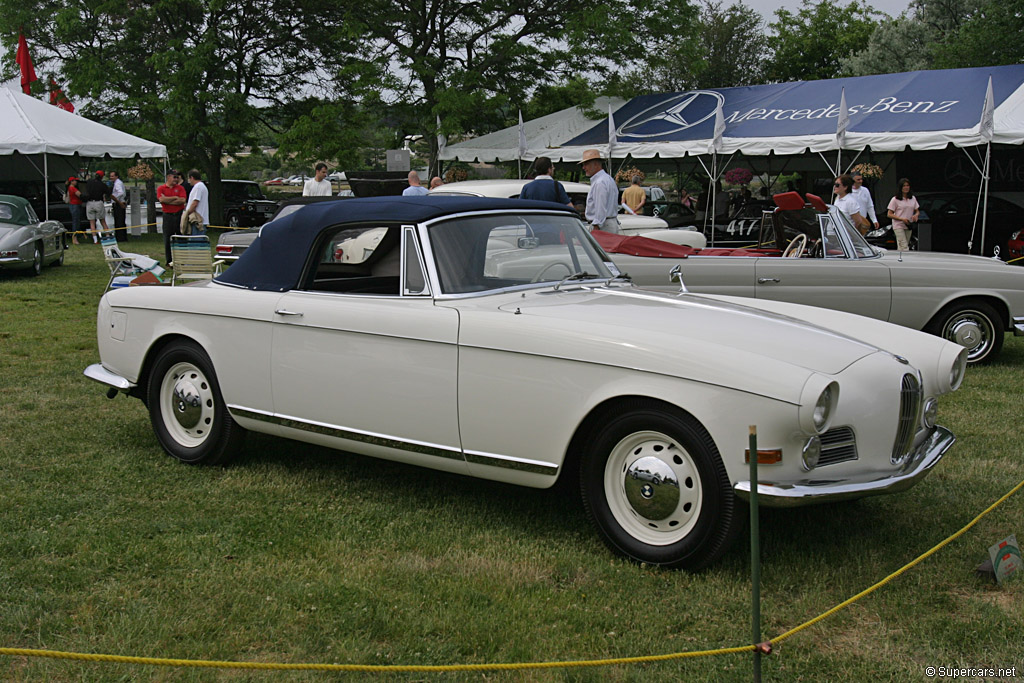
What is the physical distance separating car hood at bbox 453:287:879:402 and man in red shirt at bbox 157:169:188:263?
1168 centimetres

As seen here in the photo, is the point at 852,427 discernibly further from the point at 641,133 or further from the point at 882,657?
the point at 641,133

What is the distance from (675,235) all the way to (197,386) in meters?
6.75

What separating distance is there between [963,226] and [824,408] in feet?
51.7

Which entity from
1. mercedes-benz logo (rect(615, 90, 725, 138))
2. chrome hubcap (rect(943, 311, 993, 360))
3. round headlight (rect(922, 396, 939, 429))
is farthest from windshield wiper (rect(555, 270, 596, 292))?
mercedes-benz logo (rect(615, 90, 725, 138))

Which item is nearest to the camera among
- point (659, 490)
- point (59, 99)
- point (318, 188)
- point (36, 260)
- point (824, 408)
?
point (824, 408)

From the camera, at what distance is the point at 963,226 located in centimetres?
1745

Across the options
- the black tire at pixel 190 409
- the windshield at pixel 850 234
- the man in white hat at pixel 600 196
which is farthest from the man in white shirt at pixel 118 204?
the black tire at pixel 190 409

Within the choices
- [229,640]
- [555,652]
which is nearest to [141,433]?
[229,640]

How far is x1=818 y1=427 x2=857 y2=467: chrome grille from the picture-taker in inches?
145

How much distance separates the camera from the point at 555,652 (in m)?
3.30

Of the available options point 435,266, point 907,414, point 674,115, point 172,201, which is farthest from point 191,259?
point 674,115

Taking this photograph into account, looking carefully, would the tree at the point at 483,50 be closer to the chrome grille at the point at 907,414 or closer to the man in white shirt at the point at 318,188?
the man in white shirt at the point at 318,188

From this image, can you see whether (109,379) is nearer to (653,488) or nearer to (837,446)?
(653,488)

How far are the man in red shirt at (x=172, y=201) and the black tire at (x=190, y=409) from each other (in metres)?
10.00
